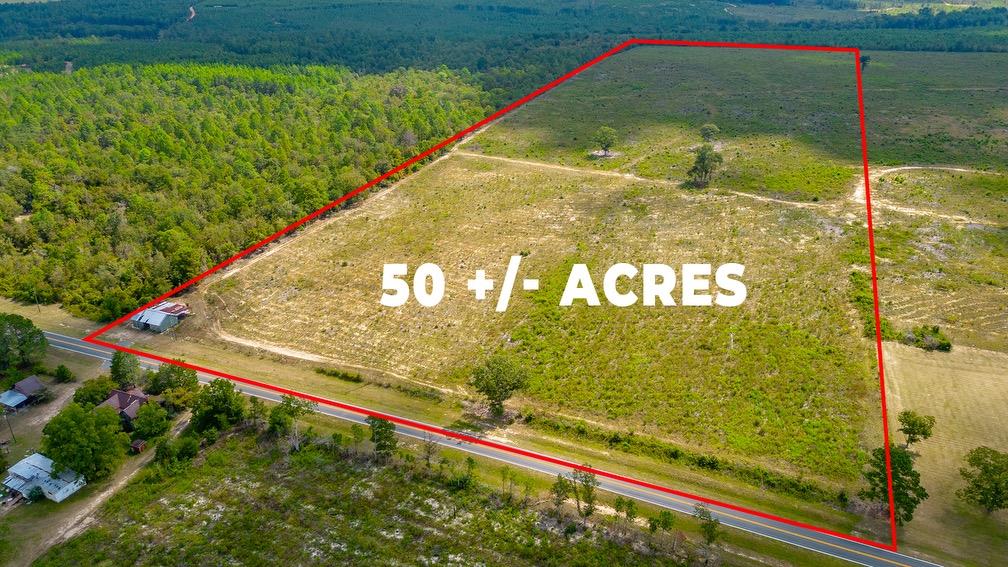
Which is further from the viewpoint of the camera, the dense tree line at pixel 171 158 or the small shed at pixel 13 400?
the dense tree line at pixel 171 158

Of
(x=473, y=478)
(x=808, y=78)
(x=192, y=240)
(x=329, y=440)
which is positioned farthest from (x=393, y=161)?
(x=808, y=78)

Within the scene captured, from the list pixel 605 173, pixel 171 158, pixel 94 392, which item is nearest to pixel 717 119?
pixel 605 173

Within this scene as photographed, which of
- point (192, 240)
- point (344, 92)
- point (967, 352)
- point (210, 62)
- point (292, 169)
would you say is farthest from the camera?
point (210, 62)

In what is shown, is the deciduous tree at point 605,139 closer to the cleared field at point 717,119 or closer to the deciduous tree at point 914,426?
the cleared field at point 717,119

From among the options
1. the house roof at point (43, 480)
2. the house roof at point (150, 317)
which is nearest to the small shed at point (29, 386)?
the house roof at point (43, 480)

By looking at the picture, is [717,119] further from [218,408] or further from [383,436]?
[218,408]

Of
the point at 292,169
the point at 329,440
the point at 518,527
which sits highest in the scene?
the point at 292,169

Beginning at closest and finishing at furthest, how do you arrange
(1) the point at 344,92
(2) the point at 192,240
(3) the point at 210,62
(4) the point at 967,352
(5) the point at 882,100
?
1. (4) the point at 967,352
2. (2) the point at 192,240
3. (5) the point at 882,100
4. (1) the point at 344,92
5. (3) the point at 210,62

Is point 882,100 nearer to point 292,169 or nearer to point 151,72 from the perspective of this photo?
point 292,169
